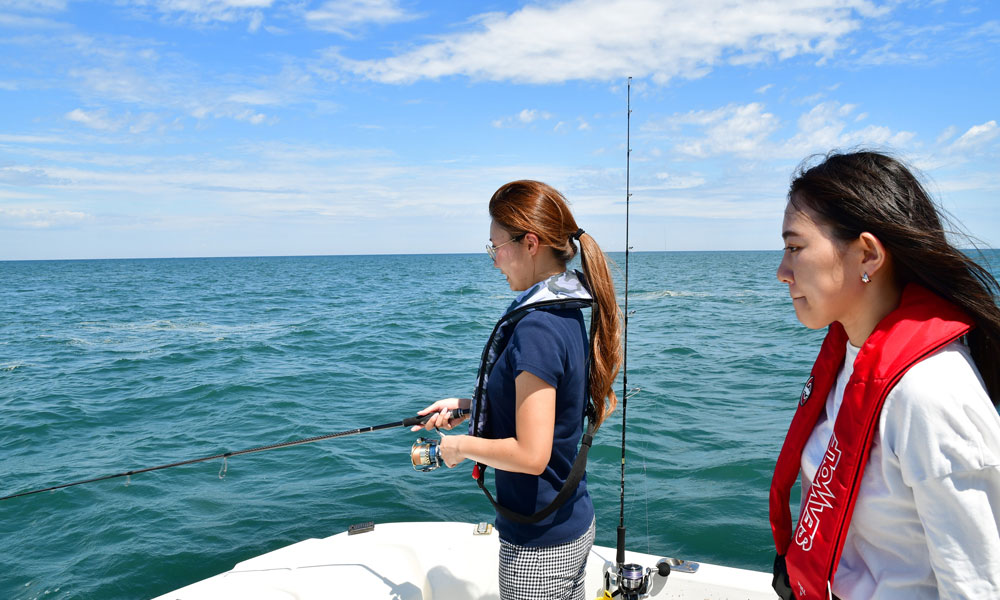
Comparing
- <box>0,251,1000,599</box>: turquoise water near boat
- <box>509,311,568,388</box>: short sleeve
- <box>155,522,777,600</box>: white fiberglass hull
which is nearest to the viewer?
<box>509,311,568,388</box>: short sleeve

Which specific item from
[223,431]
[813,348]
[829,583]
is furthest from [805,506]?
[813,348]

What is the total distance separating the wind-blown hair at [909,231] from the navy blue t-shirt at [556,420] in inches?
30.8

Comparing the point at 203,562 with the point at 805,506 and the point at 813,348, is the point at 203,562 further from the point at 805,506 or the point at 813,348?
the point at 813,348

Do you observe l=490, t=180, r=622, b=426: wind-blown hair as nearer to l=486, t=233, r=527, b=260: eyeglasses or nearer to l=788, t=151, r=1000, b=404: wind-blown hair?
l=486, t=233, r=527, b=260: eyeglasses

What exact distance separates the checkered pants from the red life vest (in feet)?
2.49

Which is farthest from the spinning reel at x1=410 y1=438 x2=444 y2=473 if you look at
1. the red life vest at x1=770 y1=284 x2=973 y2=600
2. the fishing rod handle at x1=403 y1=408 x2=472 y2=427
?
the red life vest at x1=770 y1=284 x2=973 y2=600

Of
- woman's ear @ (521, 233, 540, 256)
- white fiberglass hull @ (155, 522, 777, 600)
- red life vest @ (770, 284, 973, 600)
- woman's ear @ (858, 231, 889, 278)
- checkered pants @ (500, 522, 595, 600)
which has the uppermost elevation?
woman's ear @ (521, 233, 540, 256)

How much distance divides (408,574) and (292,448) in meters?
4.97

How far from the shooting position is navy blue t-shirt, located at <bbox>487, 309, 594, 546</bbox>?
182cm

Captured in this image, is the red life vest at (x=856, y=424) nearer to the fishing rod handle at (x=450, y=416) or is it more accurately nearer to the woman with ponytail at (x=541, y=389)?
the woman with ponytail at (x=541, y=389)

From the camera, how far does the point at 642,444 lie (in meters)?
7.35

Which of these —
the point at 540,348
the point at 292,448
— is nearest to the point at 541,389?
the point at 540,348

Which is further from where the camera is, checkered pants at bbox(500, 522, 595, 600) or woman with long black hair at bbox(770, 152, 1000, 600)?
checkered pants at bbox(500, 522, 595, 600)

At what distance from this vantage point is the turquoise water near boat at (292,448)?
5246 mm
